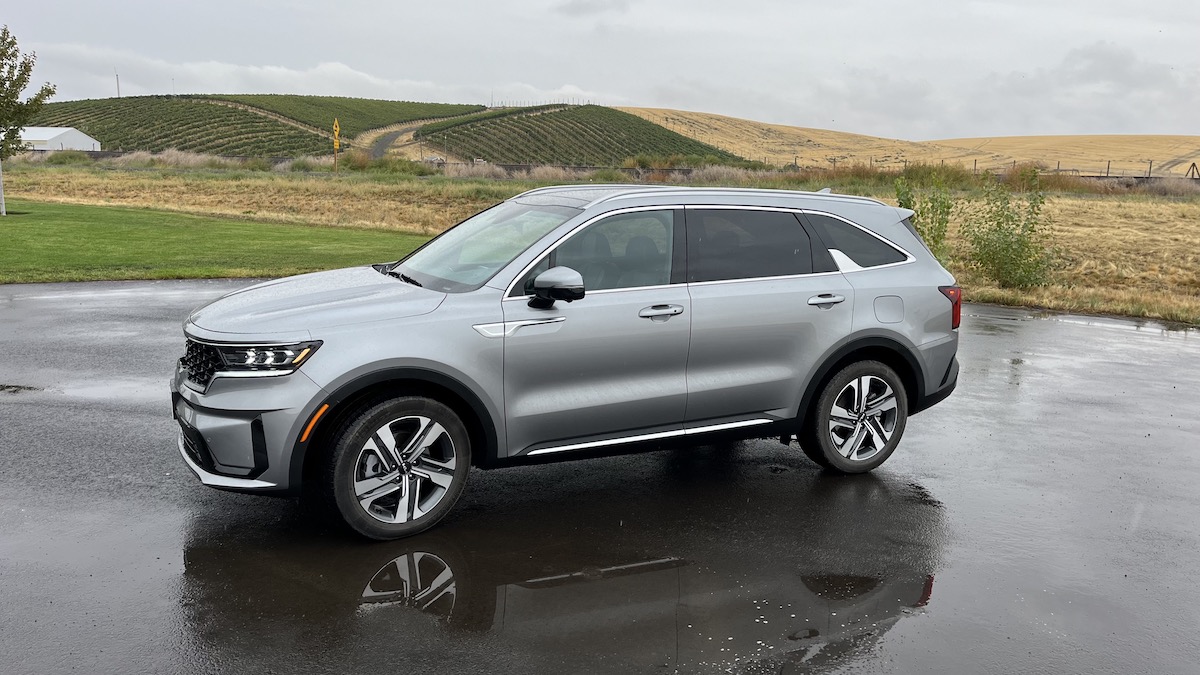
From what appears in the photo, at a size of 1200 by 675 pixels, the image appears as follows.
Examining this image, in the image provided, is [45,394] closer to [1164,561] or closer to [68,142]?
[1164,561]

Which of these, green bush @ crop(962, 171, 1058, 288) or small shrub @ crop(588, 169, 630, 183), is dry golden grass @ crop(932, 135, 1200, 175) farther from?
green bush @ crop(962, 171, 1058, 288)

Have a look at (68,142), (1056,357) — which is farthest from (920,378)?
(68,142)

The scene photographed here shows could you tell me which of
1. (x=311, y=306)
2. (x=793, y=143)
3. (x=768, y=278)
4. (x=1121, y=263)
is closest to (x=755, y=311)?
(x=768, y=278)

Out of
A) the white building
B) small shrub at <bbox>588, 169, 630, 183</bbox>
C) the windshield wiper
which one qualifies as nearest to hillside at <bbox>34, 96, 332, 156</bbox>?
the white building

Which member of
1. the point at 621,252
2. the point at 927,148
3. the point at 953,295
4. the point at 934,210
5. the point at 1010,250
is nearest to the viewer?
the point at 621,252

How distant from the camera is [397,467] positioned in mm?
5242

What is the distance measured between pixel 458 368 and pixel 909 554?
2.53 meters

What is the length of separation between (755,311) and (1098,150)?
92352 millimetres

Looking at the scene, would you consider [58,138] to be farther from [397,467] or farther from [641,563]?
[641,563]

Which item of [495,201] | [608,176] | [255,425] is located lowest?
[255,425]

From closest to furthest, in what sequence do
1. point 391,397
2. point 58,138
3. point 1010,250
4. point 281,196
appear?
point 391,397, point 1010,250, point 281,196, point 58,138

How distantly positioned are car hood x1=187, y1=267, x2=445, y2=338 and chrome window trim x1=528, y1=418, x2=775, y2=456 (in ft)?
3.39

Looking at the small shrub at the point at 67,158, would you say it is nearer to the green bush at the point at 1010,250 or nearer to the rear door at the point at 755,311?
the green bush at the point at 1010,250

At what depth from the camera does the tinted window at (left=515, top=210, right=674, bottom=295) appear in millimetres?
5719
